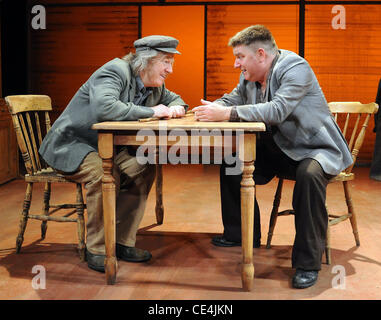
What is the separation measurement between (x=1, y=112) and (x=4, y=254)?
Answer: 263 cm

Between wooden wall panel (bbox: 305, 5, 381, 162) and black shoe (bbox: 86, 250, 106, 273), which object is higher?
wooden wall panel (bbox: 305, 5, 381, 162)

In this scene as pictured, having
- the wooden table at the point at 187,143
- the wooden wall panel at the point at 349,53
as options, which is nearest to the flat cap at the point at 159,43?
the wooden table at the point at 187,143

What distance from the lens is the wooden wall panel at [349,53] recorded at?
708 centimetres

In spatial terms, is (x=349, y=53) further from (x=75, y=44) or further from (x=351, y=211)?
(x=351, y=211)

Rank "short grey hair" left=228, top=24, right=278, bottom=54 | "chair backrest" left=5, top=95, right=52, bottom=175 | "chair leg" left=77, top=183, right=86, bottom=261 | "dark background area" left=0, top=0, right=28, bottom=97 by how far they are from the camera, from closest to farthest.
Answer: "short grey hair" left=228, top=24, right=278, bottom=54 < "chair leg" left=77, top=183, right=86, bottom=261 < "chair backrest" left=5, top=95, right=52, bottom=175 < "dark background area" left=0, top=0, right=28, bottom=97

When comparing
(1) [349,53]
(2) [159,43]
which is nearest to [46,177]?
(2) [159,43]

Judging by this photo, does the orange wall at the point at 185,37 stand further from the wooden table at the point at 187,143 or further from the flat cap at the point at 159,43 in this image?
the wooden table at the point at 187,143

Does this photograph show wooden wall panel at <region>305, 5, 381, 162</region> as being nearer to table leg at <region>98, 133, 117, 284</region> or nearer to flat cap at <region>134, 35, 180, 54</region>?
→ flat cap at <region>134, 35, 180, 54</region>

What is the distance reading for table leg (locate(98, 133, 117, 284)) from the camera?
249cm

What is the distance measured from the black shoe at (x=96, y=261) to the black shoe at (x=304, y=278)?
103 centimetres

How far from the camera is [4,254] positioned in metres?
3.12

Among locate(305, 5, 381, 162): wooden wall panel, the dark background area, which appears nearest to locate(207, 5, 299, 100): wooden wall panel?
locate(305, 5, 381, 162): wooden wall panel

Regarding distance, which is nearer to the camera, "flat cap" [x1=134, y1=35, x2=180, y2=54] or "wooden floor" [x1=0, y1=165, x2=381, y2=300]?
"wooden floor" [x1=0, y1=165, x2=381, y2=300]

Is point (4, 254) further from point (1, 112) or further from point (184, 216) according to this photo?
point (1, 112)
